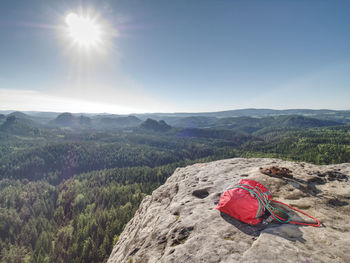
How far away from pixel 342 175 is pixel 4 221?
6098 inches

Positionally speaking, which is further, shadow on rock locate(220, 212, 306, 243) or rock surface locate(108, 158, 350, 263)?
shadow on rock locate(220, 212, 306, 243)

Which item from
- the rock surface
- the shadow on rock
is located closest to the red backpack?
the shadow on rock

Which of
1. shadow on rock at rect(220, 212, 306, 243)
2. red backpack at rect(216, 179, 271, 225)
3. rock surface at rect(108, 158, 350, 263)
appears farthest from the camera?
red backpack at rect(216, 179, 271, 225)

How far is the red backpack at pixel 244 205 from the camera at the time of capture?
835 cm

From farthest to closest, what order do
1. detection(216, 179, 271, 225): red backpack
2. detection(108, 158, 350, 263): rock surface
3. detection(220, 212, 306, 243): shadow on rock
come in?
detection(216, 179, 271, 225): red backpack < detection(220, 212, 306, 243): shadow on rock < detection(108, 158, 350, 263): rock surface

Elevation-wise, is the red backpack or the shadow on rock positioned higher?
the red backpack

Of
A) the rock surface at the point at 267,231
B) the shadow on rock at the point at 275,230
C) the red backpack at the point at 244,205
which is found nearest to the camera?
the rock surface at the point at 267,231

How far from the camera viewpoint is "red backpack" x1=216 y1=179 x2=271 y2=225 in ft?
27.4

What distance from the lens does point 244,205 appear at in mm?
8523

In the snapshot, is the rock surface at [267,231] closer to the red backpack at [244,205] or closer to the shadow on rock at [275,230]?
the shadow on rock at [275,230]

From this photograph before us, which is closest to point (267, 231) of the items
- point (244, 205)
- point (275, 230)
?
point (275, 230)

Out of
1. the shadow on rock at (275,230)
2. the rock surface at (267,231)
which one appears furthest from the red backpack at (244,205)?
the rock surface at (267,231)

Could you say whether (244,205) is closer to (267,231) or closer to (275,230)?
(267,231)

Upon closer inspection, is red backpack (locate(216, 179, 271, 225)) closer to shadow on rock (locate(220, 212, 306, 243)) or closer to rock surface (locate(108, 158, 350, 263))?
shadow on rock (locate(220, 212, 306, 243))
